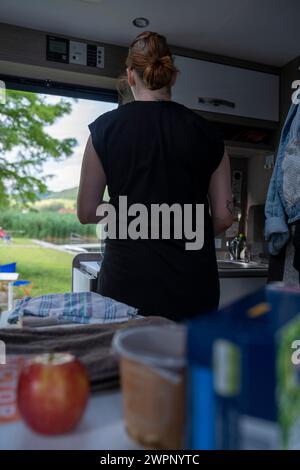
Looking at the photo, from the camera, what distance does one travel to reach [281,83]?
8.46 feet

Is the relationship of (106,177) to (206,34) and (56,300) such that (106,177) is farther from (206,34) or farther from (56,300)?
(206,34)

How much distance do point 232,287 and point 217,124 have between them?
1.07 m

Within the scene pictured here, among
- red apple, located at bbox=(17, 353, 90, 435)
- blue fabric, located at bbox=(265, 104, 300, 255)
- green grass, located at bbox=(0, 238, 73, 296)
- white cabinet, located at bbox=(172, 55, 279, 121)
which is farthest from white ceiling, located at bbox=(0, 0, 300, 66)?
red apple, located at bbox=(17, 353, 90, 435)

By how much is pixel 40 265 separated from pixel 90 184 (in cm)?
232

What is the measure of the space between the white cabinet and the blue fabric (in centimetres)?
106

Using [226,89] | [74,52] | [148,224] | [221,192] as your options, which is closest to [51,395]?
[148,224]

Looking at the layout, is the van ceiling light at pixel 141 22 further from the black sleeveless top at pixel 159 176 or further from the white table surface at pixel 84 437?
the white table surface at pixel 84 437

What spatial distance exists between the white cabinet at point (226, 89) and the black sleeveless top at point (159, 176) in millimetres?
1295

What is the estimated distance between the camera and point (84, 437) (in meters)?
0.44

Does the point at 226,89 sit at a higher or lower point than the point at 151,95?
higher

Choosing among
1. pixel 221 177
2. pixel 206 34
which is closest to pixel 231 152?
pixel 206 34

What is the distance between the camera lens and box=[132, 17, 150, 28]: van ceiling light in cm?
209

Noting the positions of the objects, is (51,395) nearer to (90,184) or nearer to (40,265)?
(90,184)

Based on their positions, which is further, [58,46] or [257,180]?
[257,180]
